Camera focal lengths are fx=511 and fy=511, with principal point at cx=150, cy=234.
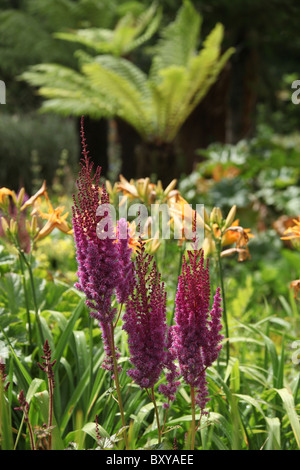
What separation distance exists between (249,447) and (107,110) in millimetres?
5889

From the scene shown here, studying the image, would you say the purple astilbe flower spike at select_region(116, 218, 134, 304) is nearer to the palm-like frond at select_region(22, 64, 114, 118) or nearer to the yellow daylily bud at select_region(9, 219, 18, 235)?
the yellow daylily bud at select_region(9, 219, 18, 235)

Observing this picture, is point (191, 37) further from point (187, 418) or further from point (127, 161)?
point (187, 418)

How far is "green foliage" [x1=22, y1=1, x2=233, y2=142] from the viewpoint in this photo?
575 cm

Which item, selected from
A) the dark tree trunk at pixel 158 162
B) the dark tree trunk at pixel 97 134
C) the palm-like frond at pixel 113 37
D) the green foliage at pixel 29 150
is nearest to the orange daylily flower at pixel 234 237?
the dark tree trunk at pixel 158 162

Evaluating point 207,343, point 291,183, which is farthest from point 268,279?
point 207,343

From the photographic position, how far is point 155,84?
19.5 feet

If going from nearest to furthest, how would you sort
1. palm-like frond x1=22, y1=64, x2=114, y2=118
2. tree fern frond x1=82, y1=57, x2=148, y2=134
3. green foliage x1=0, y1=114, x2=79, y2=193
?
tree fern frond x1=82, y1=57, x2=148, y2=134 < palm-like frond x1=22, y1=64, x2=114, y2=118 < green foliage x1=0, y1=114, x2=79, y2=193

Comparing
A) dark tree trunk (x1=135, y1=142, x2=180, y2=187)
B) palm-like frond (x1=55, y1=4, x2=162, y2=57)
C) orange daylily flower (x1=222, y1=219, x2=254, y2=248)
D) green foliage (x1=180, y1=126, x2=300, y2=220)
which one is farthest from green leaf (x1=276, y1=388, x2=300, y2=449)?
palm-like frond (x1=55, y1=4, x2=162, y2=57)

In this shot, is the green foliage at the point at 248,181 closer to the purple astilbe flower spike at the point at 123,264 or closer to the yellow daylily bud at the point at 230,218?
the yellow daylily bud at the point at 230,218

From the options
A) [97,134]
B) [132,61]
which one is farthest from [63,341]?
[97,134]

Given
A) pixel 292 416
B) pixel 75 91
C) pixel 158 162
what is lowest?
pixel 292 416

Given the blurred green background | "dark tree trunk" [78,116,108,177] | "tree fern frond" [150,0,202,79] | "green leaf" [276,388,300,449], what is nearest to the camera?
"green leaf" [276,388,300,449]

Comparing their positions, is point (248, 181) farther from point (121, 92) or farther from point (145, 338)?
point (145, 338)

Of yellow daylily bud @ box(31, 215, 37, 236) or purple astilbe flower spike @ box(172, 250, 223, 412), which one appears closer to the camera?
purple astilbe flower spike @ box(172, 250, 223, 412)
